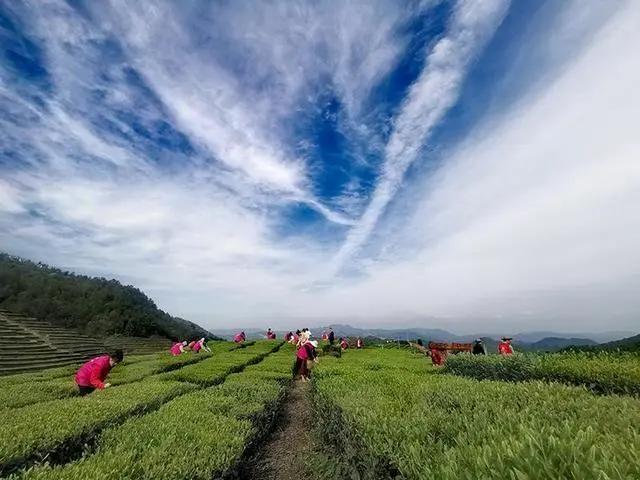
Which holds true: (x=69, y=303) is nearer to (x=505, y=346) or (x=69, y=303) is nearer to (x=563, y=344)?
(x=505, y=346)

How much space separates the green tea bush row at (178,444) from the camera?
16.5 feet

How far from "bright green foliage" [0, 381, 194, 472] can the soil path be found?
3.29 m

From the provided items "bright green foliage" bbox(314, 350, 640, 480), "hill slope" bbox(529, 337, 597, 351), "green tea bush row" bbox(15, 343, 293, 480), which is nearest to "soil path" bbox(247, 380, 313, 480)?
"green tea bush row" bbox(15, 343, 293, 480)

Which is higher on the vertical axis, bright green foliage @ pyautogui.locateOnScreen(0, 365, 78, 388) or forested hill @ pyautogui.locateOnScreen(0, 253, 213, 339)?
forested hill @ pyautogui.locateOnScreen(0, 253, 213, 339)

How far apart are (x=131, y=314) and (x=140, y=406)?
156 feet

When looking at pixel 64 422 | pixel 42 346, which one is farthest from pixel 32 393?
pixel 42 346

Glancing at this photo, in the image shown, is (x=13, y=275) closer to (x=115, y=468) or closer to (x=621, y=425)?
(x=115, y=468)

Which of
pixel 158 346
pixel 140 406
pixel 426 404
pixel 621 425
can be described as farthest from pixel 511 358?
pixel 158 346

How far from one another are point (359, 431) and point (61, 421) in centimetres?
597

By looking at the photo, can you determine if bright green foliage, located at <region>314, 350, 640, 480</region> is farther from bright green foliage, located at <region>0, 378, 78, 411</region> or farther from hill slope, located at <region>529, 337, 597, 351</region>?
hill slope, located at <region>529, 337, 597, 351</region>

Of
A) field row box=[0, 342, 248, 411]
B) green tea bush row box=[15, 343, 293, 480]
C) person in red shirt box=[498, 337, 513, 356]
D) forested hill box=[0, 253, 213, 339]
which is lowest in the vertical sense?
green tea bush row box=[15, 343, 293, 480]

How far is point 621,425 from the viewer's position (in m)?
4.40

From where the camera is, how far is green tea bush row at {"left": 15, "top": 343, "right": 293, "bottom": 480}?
16.5ft

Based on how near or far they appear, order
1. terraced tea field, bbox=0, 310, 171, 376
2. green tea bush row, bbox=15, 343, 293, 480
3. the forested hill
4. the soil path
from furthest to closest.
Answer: the forested hill < terraced tea field, bbox=0, 310, 171, 376 < the soil path < green tea bush row, bbox=15, 343, 293, 480
